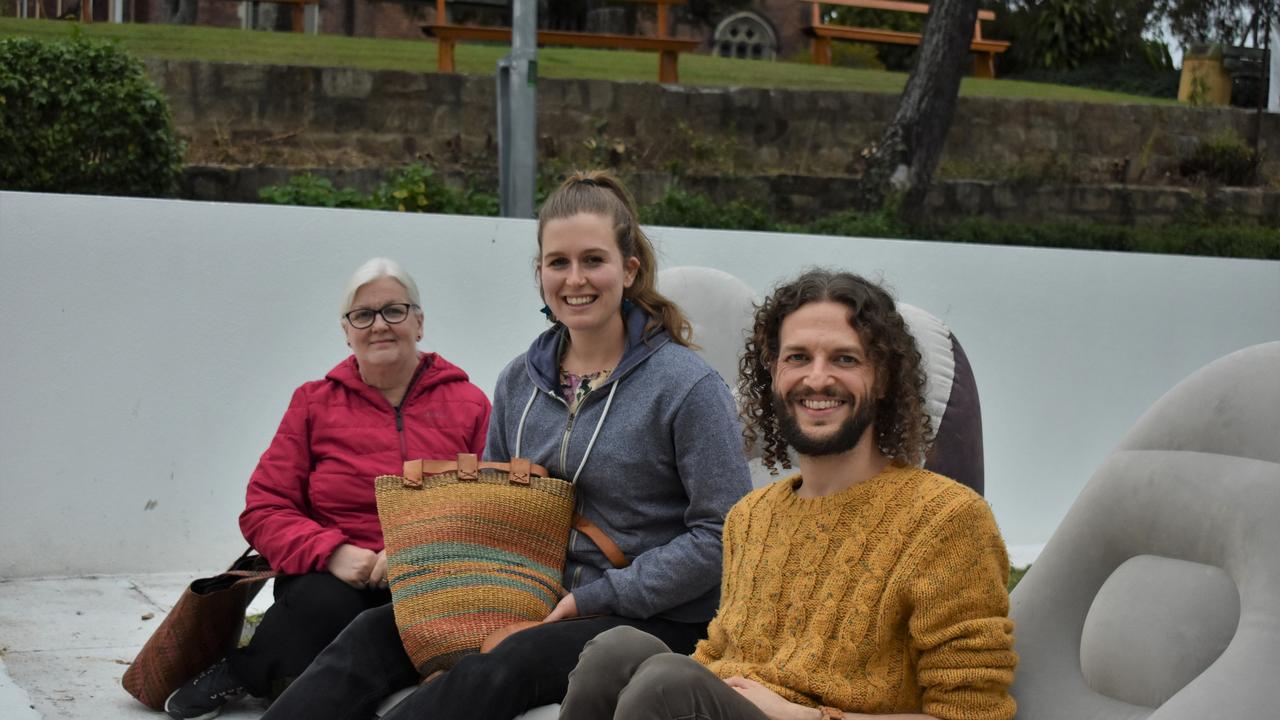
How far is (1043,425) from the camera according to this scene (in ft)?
22.8

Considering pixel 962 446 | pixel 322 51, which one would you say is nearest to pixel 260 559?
pixel 962 446

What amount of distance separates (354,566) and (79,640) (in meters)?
1.44

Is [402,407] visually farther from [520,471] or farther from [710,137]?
[710,137]

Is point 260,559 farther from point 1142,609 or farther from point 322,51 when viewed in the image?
point 322,51

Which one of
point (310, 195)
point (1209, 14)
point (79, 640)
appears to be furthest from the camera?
point (1209, 14)

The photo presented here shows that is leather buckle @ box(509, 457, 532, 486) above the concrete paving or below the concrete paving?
above

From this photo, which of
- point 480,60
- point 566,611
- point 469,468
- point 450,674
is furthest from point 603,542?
point 480,60

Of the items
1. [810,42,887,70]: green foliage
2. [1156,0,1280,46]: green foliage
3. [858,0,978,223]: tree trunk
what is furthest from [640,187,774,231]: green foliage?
[810,42,887,70]: green foliage

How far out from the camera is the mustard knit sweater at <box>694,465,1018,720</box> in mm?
2221

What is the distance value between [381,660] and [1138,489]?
1504 mm

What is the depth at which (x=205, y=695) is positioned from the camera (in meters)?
3.68

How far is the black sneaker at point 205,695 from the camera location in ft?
12.1

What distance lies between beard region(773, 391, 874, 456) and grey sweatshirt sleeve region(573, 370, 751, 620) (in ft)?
1.55

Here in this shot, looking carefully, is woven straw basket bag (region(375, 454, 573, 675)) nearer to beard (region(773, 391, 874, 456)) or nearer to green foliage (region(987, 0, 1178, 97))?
beard (region(773, 391, 874, 456))
